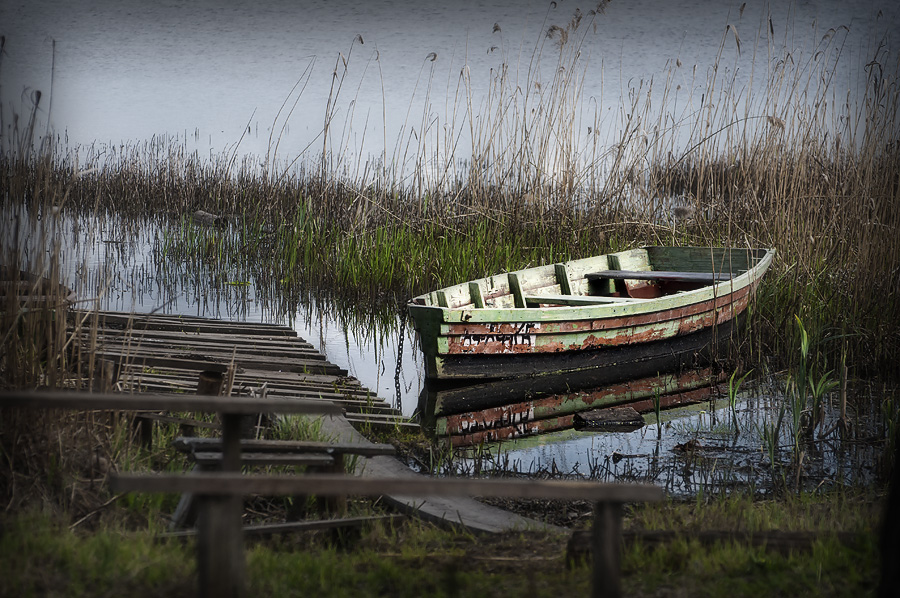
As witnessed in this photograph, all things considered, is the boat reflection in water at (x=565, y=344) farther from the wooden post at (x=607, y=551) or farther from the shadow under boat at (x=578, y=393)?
the wooden post at (x=607, y=551)

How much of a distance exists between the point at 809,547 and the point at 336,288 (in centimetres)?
643

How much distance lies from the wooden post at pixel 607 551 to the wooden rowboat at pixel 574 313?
3.59m

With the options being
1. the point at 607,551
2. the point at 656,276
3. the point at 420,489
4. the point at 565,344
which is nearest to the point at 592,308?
the point at 565,344

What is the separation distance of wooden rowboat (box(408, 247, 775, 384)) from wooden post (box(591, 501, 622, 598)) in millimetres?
3592

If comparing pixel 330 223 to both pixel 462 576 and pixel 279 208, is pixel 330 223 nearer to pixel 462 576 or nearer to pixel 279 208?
pixel 279 208

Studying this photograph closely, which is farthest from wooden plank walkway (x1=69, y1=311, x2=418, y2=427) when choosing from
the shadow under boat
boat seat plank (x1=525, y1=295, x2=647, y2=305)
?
Result: boat seat plank (x1=525, y1=295, x2=647, y2=305)

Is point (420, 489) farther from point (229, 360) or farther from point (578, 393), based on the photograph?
point (578, 393)

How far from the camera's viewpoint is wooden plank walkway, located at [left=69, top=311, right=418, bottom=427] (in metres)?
4.12

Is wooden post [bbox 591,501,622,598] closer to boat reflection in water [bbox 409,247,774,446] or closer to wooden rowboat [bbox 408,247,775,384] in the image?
boat reflection in water [bbox 409,247,774,446]

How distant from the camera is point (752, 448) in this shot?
472 cm

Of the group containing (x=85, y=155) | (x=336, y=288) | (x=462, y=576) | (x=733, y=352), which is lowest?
(x=462, y=576)

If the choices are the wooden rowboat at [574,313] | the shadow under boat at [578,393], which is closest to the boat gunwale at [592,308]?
the wooden rowboat at [574,313]

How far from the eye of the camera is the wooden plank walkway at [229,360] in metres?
4.12

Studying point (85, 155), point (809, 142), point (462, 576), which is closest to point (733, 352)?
point (809, 142)
